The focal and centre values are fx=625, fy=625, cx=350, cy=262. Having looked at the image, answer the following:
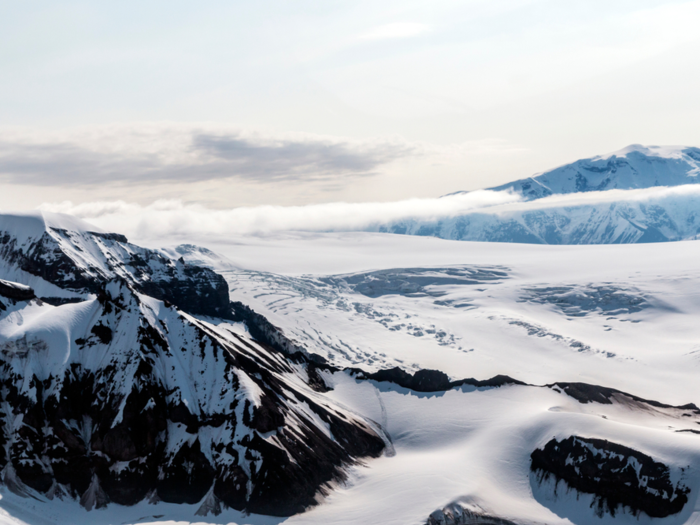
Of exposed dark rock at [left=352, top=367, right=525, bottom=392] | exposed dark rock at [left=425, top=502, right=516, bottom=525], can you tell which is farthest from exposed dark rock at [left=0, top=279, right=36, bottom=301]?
exposed dark rock at [left=425, top=502, right=516, bottom=525]

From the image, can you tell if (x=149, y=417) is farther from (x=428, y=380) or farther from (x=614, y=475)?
(x=614, y=475)

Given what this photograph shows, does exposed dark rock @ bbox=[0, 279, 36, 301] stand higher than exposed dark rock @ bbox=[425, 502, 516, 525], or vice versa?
exposed dark rock @ bbox=[0, 279, 36, 301]

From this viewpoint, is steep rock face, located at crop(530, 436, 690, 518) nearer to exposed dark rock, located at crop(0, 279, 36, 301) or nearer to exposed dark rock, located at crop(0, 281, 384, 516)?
exposed dark rock, located at crop(0, 281, 384, 516)

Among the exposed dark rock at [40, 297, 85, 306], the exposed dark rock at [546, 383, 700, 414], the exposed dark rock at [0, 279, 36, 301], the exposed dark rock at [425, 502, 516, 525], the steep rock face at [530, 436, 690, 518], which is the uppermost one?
the exposed dark rock at [0, 279, 36, 301]

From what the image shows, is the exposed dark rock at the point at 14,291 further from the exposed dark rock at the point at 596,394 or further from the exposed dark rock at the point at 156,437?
the exposed dark rock at the point at 596,394

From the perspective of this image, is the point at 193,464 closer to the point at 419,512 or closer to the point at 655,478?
the point at 419,512

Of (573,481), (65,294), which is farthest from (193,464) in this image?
(65,294)

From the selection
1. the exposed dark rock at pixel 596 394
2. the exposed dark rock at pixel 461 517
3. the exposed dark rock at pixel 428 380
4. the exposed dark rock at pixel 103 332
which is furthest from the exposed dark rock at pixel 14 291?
the exposed dark rock at pixel 596 394
